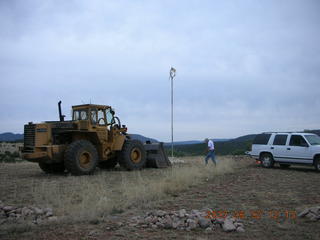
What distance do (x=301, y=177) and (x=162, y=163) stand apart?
6.47 metres

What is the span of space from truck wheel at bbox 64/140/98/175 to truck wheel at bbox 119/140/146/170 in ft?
5.52

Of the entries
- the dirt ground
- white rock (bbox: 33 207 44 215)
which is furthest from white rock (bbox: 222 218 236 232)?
white rock (bbox: 33 207 44 215)

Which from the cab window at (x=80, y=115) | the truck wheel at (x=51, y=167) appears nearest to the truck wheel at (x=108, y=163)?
the truck wheel at (x=51, y=167)

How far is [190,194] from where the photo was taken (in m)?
9.12

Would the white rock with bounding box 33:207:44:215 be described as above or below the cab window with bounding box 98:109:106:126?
below

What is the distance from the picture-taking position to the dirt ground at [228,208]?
17.9 feet

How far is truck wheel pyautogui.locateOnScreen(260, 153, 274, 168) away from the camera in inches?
613

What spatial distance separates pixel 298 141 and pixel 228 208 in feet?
28.1

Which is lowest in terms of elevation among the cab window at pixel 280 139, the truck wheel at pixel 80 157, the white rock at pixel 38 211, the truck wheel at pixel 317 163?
the white rock at pixel 38 211

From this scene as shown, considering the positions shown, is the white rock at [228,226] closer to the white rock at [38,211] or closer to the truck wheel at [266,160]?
the white rock at [38,211]

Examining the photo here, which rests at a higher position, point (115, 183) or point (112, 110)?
point (112, 110)

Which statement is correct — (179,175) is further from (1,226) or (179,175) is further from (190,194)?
(1,226)

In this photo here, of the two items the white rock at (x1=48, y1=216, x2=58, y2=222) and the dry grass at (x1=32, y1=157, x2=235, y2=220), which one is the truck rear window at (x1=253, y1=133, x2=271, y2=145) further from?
the white rock at (x1=48, y1=216, x2=58, y2=222)

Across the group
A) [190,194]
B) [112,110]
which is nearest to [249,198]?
[190,194]
